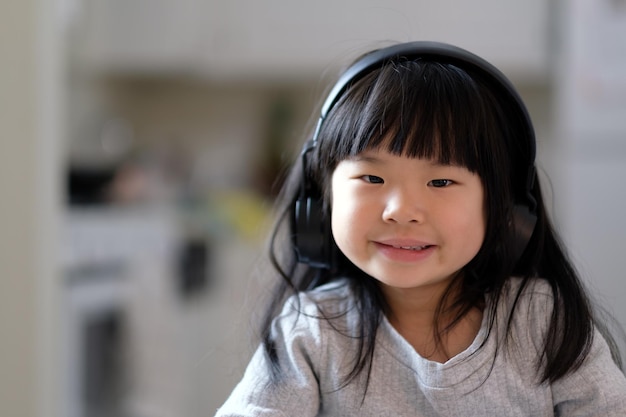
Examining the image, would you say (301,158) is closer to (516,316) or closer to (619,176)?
(516,316)

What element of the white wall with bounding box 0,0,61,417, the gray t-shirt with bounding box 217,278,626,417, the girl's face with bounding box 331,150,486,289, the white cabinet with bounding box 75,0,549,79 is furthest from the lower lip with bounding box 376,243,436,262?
the white cabinet with bounding box 75,0,549,79

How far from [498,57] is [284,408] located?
2.33 m

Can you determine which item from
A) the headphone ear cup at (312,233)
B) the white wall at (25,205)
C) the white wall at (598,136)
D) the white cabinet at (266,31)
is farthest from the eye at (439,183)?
the white cabinet at (266,31)

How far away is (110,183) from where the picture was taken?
2.53 metres

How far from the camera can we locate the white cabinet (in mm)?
2852

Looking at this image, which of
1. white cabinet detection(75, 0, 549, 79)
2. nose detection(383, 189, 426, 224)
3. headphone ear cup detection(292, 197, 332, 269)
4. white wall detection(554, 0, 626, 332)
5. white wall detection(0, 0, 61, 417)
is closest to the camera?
nose detection(383, 189, 426, 224)

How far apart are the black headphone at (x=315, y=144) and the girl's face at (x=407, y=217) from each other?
0.05 meters

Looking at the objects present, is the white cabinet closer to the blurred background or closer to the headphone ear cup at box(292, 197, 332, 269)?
the blurred background

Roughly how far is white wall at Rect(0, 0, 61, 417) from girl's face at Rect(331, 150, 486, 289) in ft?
2.66

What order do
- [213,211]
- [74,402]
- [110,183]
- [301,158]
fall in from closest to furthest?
[301,158]
[74,402]
[110,183]
[213,211]

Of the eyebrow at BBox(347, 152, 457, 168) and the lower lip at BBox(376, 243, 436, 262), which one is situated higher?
the eyebrow at BBox(347, 152, 457, 168)

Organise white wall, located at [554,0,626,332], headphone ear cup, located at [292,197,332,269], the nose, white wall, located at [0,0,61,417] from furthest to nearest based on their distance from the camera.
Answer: white wall, located at [554,0,626,332]
white wall, located at [0,0,61,417]
headphone ear cup, located at [292,197,332,269]
the nose

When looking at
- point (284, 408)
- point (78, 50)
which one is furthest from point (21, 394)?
point (78, 50)

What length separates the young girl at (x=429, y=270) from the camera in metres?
0.74
